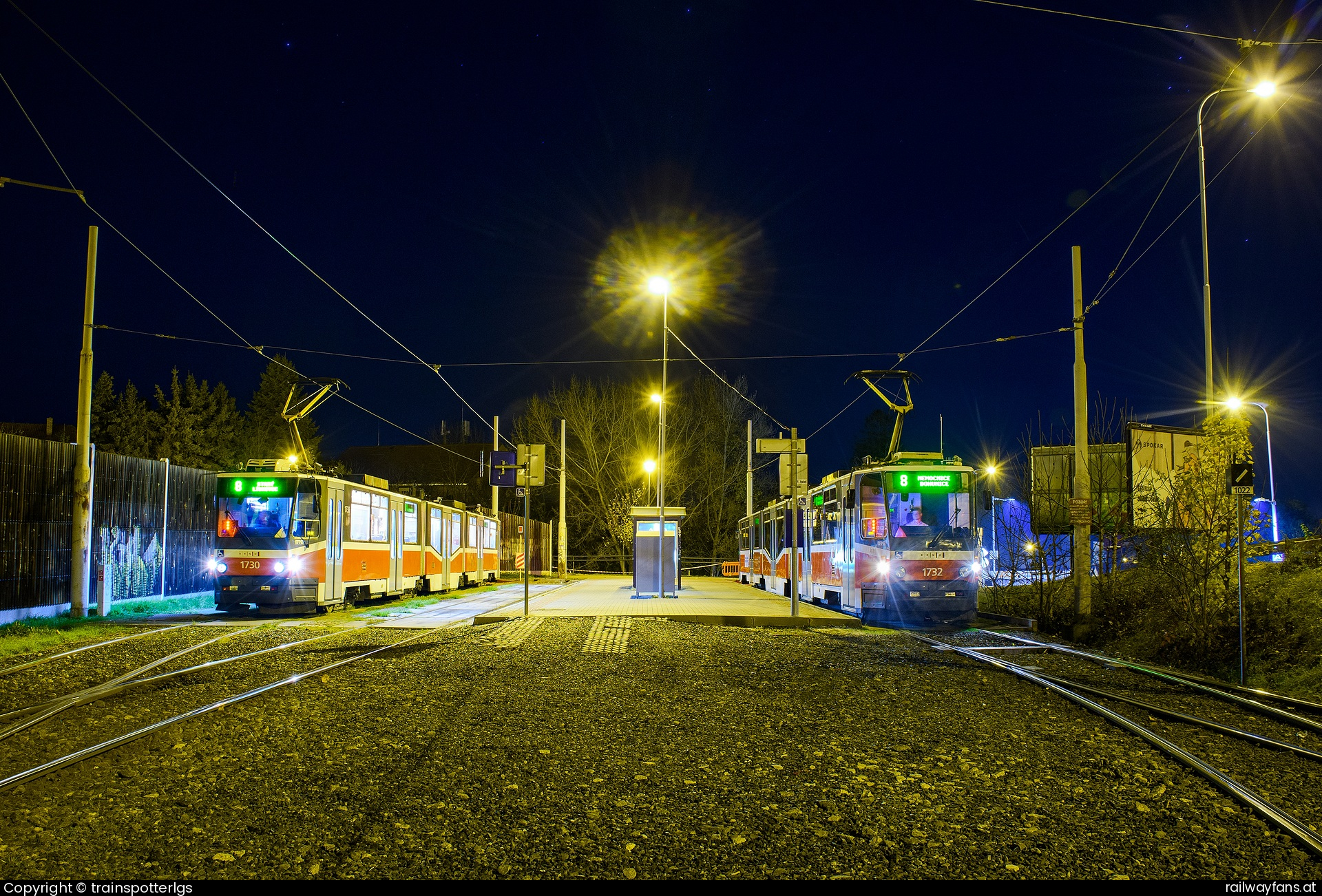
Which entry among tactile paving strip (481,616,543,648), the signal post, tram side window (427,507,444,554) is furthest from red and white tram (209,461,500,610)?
tactile paving strip (481,616,543,648)

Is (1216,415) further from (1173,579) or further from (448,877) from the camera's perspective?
(448,877)

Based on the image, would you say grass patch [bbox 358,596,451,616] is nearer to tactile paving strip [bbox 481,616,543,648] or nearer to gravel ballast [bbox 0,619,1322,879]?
tactile paving strip [bbox 481,616,543,648]

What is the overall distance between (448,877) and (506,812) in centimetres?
92

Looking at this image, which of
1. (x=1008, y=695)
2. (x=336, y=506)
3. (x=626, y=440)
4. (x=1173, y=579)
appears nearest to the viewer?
(x=1008, y=695)

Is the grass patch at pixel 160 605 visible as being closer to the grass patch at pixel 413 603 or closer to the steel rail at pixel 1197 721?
the grass patch at pixel 413 603

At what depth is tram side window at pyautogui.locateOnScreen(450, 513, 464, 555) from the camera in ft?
99.4

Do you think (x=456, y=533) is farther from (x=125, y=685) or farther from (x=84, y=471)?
(x=125, y=685)

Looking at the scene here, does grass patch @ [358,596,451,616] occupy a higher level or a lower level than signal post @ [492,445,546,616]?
lower

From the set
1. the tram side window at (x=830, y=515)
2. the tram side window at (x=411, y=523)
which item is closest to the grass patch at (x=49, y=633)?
the tram side window at (x=411, y=523)

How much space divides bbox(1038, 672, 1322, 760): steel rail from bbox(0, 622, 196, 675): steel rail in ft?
36.7

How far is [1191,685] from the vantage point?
378 inches
